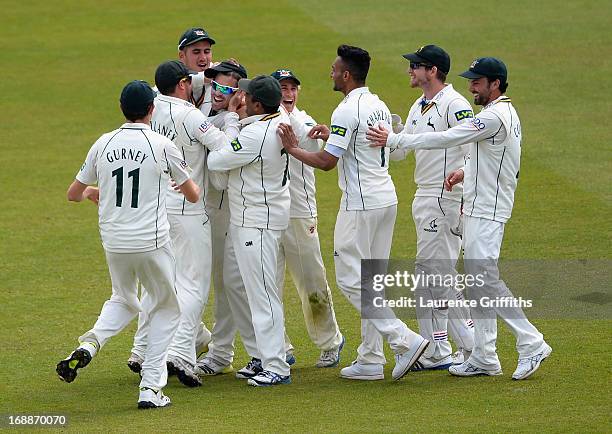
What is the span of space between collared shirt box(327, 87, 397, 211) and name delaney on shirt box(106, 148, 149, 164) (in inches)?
58.3

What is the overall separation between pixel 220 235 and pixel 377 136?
61.2 inches

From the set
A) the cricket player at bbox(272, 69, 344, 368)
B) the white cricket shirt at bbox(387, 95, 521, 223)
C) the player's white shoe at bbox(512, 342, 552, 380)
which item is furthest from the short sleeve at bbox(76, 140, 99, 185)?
the player's white shoe at bbox(512, 342, 552, 380)

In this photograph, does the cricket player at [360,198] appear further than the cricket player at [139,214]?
Yes

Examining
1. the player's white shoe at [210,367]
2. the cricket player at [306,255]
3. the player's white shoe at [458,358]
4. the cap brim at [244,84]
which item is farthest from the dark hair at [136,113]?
the player's white shoe at [458,358]

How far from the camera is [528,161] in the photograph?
15555 millimetres

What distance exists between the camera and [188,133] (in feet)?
28.5

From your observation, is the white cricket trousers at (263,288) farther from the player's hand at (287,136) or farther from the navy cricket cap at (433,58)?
the navy cricket cap at (433,58)

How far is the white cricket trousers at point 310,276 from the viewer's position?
925 centimetres

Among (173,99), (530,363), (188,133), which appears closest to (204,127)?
(188,133)

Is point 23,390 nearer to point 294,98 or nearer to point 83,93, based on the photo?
point 294,98

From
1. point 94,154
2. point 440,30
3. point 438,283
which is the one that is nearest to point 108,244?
point 94,154

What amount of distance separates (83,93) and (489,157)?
40.0 ft

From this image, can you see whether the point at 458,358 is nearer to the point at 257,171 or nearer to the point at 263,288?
the point at 263,288

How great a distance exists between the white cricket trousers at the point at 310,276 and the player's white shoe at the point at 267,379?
716 mm
